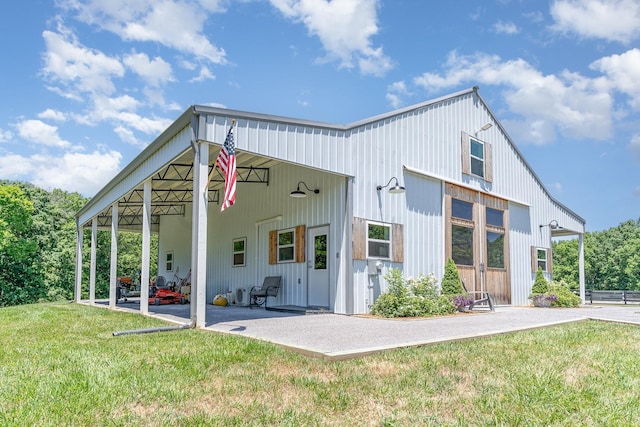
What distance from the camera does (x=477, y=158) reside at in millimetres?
13648

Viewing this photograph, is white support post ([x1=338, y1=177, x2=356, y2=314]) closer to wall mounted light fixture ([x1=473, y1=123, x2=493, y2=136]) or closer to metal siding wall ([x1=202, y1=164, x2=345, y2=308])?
metal siding wall ([x1=202, y1=164, x2=345, y2=308])

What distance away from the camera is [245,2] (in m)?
10.9

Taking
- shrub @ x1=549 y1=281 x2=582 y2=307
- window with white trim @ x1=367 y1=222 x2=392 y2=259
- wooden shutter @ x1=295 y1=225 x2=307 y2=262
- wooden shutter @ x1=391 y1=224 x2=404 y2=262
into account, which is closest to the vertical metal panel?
wooden shutter @ x1=295 y1=225 x2=307 y2=262

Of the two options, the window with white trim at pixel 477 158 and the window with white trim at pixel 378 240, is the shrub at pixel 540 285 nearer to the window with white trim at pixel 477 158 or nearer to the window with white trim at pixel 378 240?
the window with white trim at pixel 477 158

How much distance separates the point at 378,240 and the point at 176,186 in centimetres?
742

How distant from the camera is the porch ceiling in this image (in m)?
11.2

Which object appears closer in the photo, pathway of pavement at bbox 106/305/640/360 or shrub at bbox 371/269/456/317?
pathway of pavement at bbox 106/305/640/360

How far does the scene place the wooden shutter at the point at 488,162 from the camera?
13.8 meters

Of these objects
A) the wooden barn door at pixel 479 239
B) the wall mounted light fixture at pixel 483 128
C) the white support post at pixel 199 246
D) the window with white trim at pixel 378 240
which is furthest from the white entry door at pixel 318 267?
the wall mounted light fixture at pixel 483 128

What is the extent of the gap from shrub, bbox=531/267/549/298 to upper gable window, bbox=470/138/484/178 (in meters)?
3.92

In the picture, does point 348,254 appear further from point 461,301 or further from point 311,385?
point 311,385

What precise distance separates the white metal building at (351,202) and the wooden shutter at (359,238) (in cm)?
2

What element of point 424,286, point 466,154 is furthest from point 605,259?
point 424,286

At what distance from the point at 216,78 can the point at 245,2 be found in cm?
212
